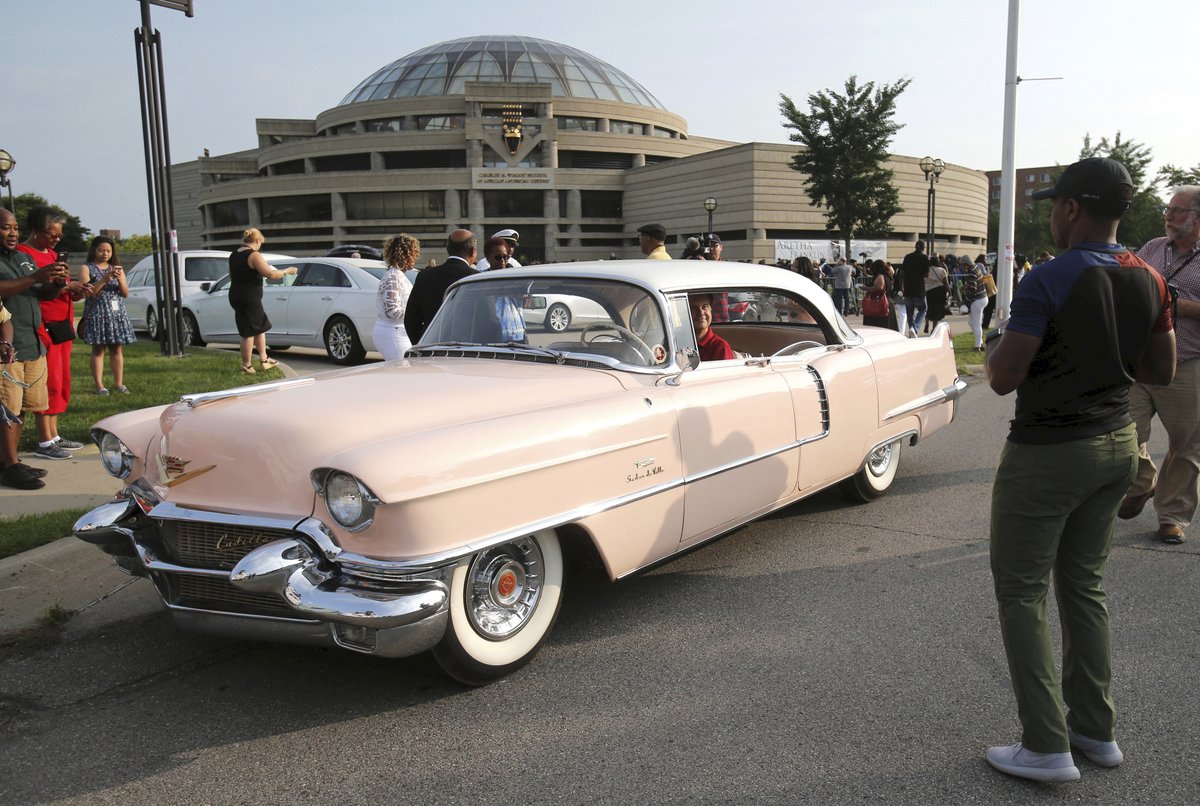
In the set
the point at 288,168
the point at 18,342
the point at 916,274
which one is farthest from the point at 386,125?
the point at 18,342

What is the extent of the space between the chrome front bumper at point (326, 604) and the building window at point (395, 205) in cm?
6154

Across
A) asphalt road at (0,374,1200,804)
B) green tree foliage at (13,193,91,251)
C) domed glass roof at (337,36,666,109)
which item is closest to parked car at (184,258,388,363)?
asphalt road at (0,374,1200,804)

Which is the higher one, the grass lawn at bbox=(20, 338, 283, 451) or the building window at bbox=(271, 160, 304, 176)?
the building window at bbox=(271, 160, 304, 176)

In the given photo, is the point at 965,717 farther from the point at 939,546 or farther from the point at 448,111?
the point at 448,111

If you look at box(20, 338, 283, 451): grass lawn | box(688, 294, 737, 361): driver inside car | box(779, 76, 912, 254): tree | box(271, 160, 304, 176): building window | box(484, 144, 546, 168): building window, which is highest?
box(271, 160, 304, 176): building window

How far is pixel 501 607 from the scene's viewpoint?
3422 mm

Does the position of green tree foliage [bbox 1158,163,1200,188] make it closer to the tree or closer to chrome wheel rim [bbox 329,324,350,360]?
the tree

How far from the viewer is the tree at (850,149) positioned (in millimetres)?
35594

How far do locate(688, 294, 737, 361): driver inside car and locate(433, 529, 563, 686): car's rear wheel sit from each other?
1651mm

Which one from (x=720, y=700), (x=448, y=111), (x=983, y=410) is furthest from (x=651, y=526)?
(x=448, y=111)

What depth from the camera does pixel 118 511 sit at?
3551 mm

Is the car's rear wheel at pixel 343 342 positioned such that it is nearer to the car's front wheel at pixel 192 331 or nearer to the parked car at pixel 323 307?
the parked car at pixel 323 307

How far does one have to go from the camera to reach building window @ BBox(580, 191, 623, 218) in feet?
211

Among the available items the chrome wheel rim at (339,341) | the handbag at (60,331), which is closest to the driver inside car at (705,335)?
the handbag at (60,331)
